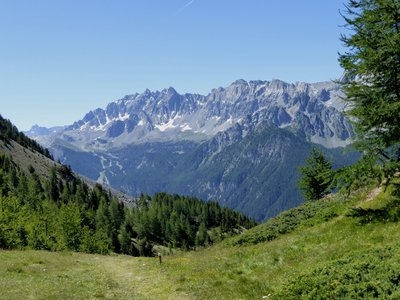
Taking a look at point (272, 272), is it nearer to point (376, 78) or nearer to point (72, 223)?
point (376, 78)

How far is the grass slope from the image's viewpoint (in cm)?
1331

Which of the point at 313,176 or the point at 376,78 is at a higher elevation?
the point at 376,78

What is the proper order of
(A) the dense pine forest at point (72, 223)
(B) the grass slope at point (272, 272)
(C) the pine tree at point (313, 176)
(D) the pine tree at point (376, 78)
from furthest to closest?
(C) the pine tree at point (313, 176)
(A) the dense pine forest at point (72, 223)
(D) the pine tree at point (376, 78)
(B) the grass slope at point (272, 272)

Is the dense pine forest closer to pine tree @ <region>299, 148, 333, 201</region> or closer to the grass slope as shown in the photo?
the grass slope

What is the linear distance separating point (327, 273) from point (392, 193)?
18.8 meters

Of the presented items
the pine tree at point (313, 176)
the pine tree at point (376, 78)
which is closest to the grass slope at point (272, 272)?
the pine tree at point (376, 78)

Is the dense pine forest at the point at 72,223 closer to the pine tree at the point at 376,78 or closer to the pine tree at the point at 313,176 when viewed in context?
the pine tree at the point at 313,176

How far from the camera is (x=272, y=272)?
23.5 metres

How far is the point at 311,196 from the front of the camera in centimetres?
8388

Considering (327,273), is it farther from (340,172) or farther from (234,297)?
(340,172)

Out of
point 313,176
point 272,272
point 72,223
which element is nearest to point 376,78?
point 272,272

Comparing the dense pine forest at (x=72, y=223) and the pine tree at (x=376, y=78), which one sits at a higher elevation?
the pine tree at (x=376, y=78)

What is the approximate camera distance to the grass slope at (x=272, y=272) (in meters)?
13.3

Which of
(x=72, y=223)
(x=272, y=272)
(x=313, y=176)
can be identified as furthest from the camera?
(x=72, y=223)
